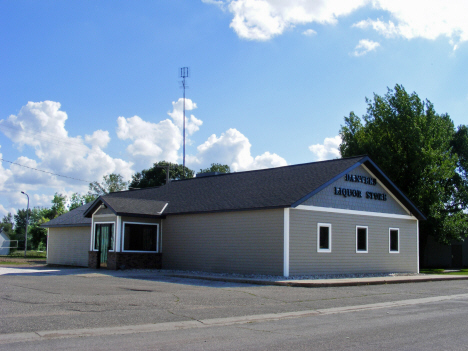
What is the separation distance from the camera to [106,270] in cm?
2417

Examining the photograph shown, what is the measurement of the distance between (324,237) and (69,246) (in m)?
17.5

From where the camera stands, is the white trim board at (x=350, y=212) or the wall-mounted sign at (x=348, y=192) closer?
the white trim board at (x=350, y=212)

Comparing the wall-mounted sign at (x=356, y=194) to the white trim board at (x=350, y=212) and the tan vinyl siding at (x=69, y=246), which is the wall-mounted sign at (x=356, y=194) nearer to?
the white trim board at (x=350, y=212)

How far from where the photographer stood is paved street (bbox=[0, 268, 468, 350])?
8016mm

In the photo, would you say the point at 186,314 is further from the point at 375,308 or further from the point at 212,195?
the point at 212,195

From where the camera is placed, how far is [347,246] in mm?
23344

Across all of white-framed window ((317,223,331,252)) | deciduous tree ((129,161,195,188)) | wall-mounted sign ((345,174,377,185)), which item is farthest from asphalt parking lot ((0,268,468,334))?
deciduous tree ((129,161,195,188))

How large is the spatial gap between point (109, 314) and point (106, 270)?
559 inches

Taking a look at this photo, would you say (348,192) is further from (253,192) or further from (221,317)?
(221,317)

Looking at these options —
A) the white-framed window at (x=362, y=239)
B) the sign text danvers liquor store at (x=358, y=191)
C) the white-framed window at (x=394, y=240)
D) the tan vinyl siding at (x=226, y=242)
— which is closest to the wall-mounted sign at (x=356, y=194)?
the sign text danvers liquor store at (x=358, y=191)

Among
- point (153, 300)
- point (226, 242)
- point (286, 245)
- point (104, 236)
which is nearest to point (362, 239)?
point (286, 245)

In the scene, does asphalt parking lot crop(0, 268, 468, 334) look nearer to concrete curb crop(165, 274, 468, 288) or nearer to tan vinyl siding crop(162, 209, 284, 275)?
concrete curb crop(165, 274, 468, 288)

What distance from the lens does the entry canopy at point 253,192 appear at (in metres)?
21.8

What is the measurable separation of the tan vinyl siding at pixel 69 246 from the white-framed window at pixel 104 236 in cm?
392
